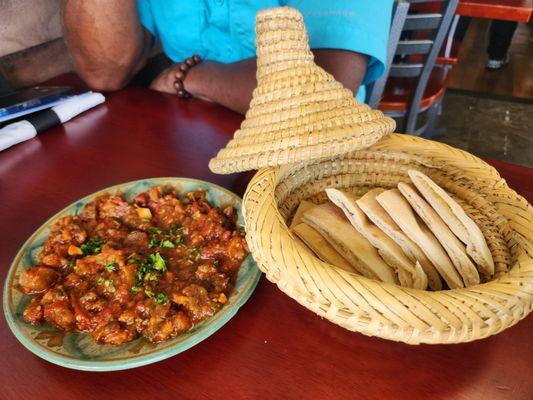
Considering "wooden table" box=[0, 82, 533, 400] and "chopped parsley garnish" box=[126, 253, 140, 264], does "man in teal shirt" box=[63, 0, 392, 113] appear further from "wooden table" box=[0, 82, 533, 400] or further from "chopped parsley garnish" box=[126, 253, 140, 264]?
"wooden table" box=[0, 82, 533, 400]

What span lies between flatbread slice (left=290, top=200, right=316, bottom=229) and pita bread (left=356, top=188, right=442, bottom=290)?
0.14m

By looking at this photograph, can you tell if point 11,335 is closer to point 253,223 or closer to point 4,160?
point 253,223

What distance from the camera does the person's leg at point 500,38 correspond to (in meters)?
5.12

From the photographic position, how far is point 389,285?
60 centimetres

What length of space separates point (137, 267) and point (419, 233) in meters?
0.61

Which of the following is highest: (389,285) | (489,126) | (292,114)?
(292,114)

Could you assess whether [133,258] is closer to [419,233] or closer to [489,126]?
[419,233]

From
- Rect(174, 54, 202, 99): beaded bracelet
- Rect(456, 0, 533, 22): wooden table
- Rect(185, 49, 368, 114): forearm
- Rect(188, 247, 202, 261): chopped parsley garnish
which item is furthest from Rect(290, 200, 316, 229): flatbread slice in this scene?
Rect(456, 0, 533, 22): wooden table

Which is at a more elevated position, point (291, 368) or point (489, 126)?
point (291, 368)

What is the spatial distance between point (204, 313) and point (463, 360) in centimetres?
49

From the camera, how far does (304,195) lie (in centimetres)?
101

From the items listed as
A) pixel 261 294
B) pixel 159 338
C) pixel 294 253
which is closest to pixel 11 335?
pixel 159 338

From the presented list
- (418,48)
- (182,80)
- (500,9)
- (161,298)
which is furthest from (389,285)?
(500,9)

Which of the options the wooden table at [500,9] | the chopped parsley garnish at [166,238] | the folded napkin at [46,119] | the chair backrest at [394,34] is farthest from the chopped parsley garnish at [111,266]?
the wooden table at [500,9]
